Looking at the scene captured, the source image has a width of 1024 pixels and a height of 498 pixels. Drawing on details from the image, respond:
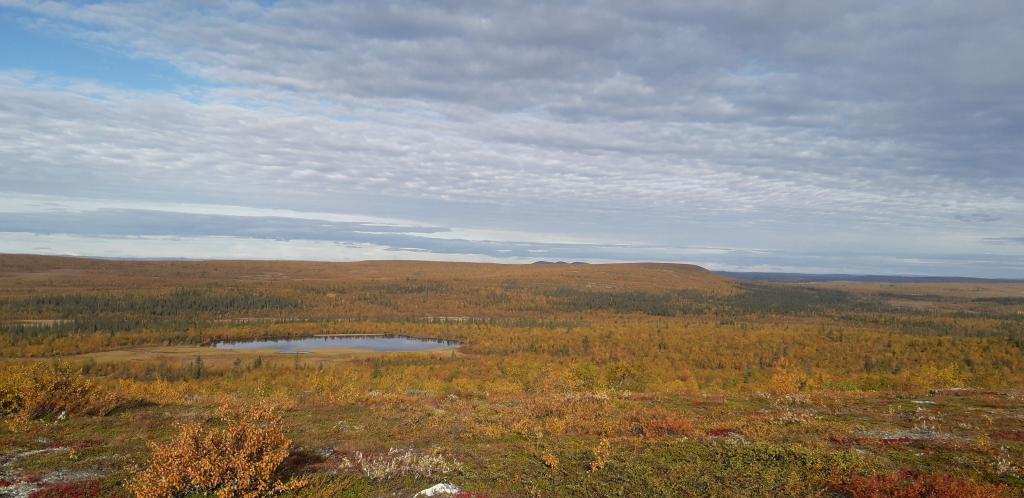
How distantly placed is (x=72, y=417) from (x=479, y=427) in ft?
40.7

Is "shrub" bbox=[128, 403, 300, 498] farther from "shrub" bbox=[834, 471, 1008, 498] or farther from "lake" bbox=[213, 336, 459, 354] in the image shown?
"lake" bbox=[213, 336, 459, 354]

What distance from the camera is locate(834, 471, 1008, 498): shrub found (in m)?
8.73

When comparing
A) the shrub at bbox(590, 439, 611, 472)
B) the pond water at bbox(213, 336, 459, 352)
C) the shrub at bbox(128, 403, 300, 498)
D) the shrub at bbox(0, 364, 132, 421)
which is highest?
the shrub at bbox(128, 403, 300, 498)

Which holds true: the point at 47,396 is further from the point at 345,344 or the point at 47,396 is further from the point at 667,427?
the point at 345,344

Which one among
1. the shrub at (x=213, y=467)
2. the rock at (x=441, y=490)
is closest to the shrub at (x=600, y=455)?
the rock at (x=441, y=490)

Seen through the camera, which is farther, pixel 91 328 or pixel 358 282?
pixel 358 282

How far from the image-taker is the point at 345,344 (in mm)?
83500

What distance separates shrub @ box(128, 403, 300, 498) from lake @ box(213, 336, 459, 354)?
67.7 meters

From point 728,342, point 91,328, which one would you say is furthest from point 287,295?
point 728,342

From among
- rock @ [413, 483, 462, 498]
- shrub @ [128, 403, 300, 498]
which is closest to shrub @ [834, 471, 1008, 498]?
rock @ [413, 483, 462, 498]

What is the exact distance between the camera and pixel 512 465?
1156 centimetres

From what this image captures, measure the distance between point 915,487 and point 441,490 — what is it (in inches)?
326

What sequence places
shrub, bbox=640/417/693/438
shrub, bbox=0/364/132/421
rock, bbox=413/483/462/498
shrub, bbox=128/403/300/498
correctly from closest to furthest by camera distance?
shrub, bbox=128/403/300/498 → rock, bbox=413/483/462/498 → shrub, bbox=640/417/693/438 → shrub, bbox=0/364/132/421

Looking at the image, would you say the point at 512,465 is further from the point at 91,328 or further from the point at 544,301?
the point at 544,301
